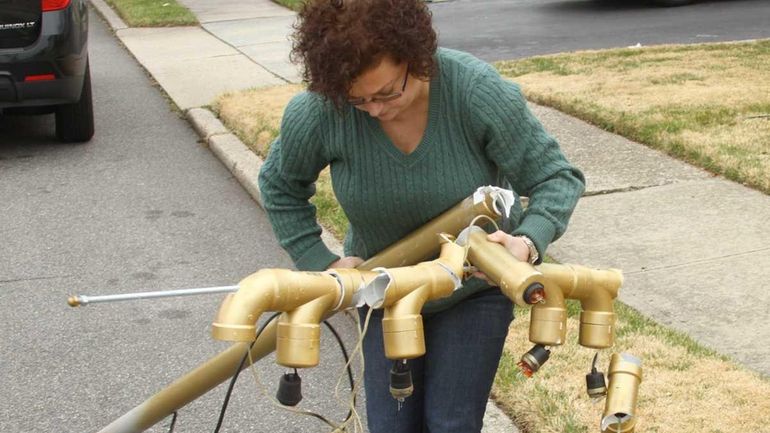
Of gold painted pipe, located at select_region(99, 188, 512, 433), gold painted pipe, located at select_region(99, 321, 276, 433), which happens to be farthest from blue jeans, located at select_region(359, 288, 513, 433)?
gold painted pipe, located at select_region(99, 321, 276, 433)

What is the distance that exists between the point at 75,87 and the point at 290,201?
551cm

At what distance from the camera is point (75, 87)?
26.0ft

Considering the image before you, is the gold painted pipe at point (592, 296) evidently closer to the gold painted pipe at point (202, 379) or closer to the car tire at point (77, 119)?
the gold painted pipe at point (202, 379)

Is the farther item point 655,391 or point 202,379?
point 655,391

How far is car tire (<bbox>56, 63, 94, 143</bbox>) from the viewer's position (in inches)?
325

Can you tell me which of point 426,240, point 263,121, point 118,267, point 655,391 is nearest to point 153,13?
point 263,121

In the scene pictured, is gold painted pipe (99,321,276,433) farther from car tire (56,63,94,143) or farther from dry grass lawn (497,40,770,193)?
car tire (56,63,94,143)

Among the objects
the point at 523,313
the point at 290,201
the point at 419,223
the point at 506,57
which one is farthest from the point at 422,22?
the point at 506,57

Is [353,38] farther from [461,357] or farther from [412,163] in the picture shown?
[461,357]

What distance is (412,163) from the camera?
254 centimetres

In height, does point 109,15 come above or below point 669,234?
below

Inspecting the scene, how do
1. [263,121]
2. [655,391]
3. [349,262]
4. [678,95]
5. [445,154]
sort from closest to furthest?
[445,154]
[349,262]
[655,391]
[263,121]
[678,95]

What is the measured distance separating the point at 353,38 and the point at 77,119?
6.54 m

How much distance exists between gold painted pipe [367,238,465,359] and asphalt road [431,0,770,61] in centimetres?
941
